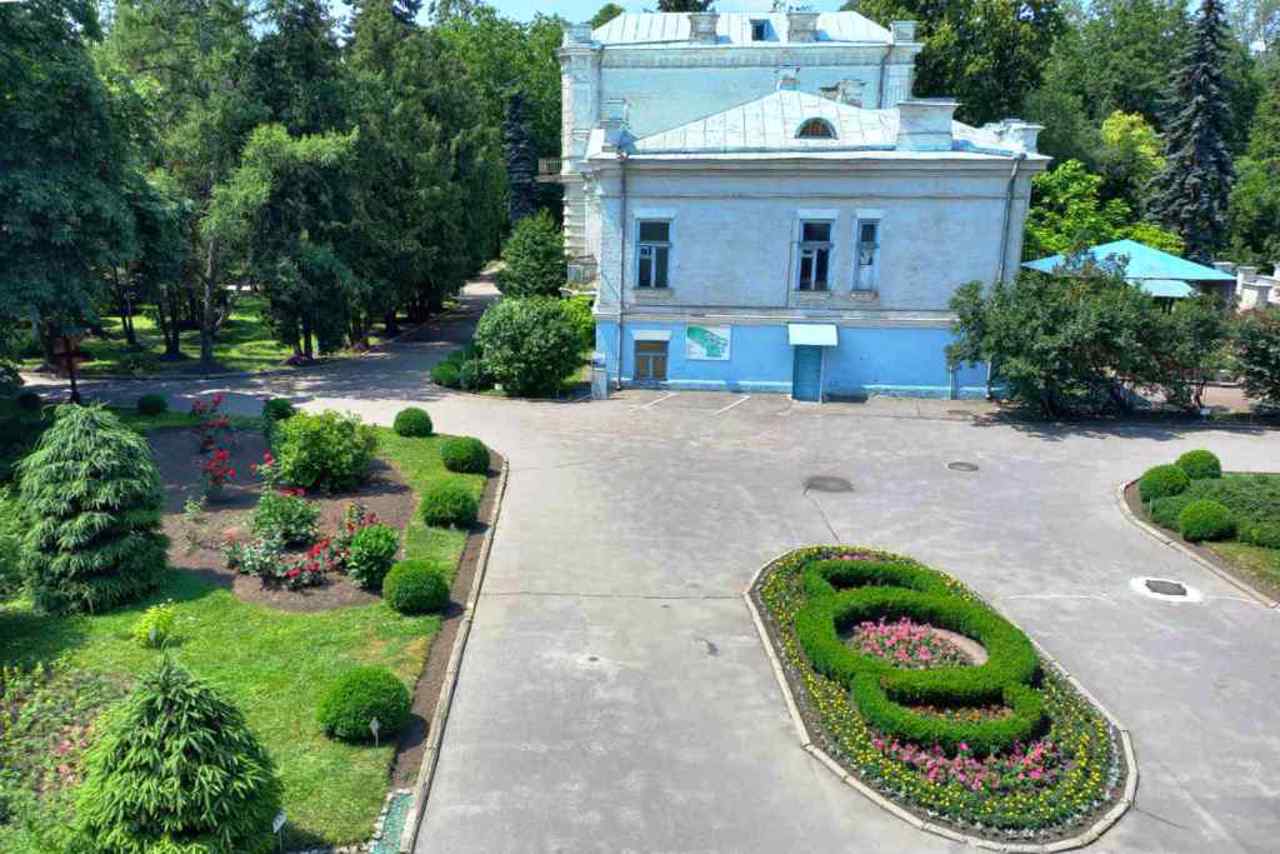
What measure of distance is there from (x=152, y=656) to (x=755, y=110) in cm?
2818

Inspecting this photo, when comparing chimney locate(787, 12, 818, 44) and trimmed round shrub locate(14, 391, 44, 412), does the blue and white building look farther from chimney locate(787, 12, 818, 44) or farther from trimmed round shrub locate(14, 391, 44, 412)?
trimmed round shrub locate(14, 391, 44, 412)

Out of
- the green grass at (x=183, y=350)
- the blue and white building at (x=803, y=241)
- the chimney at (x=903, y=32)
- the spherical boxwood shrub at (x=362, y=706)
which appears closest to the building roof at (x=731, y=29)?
the chimney at (x=903, y=32)

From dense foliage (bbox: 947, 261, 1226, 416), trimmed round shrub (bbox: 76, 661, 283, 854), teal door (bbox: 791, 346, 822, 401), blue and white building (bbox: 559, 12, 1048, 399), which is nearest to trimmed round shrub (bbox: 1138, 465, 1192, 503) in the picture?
dense foliage (bbox: 947, 261, 1226, 416)

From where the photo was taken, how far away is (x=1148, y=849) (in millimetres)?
10922

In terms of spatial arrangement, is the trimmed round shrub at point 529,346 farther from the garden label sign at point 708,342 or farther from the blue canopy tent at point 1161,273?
the blue canopy tent at point 1161,273

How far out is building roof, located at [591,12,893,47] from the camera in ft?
146

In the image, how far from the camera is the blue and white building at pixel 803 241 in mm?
32250

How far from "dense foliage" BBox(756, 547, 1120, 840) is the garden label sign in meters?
20.0

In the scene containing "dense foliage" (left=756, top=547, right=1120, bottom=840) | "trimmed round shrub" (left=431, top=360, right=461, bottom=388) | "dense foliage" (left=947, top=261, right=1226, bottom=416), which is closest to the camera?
"dense foliage" (left=756, top=547, right=1120, bottom=840)

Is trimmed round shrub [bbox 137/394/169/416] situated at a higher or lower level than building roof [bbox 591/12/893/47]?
lower

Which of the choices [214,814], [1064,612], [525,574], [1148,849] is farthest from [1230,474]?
[214,814]

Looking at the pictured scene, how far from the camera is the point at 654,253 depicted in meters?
33.8

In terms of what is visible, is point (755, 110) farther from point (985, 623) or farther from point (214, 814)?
point (214, 814)

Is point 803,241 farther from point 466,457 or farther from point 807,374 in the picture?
point 466,457
